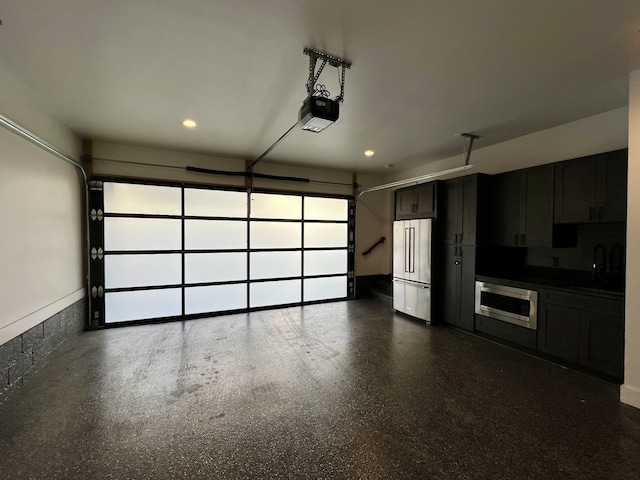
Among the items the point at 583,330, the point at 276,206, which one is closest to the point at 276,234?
the point at 276,206

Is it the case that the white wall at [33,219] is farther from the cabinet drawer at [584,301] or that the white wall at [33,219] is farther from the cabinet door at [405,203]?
the cabinet drawer at [584,301]

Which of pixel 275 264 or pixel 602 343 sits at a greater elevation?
pixel 275 264

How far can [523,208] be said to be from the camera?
3760 mm

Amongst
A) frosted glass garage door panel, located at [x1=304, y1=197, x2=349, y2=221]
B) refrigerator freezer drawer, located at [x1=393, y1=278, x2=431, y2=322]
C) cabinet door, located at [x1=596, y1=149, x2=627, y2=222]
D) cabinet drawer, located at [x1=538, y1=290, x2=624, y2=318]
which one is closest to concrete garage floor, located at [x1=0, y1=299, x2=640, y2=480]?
cabinet drawer, located at [x1=538, y1=290, x2=624, y2=318]

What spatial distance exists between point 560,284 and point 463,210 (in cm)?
153

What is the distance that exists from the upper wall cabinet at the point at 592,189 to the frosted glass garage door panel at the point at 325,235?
3811 millimetres

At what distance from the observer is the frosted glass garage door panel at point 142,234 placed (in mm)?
4426

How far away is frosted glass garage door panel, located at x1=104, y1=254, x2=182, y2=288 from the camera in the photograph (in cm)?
442

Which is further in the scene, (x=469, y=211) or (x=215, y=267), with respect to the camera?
(x=215, y=267)

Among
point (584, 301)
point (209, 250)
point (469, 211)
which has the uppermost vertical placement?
point (469, 211)

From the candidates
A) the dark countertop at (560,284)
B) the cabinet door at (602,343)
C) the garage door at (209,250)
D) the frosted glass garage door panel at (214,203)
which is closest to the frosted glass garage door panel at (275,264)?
the garage door at (209,250)

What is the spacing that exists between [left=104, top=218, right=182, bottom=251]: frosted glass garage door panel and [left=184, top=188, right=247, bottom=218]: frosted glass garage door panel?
0.37m

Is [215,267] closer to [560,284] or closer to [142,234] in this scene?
[142,234]

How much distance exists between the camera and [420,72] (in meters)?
2.44
